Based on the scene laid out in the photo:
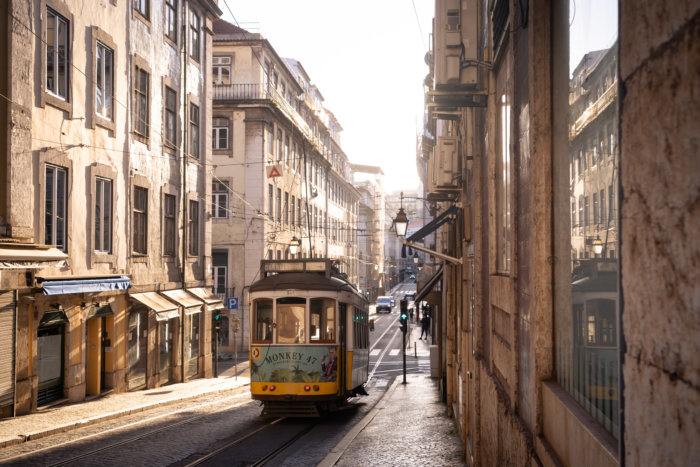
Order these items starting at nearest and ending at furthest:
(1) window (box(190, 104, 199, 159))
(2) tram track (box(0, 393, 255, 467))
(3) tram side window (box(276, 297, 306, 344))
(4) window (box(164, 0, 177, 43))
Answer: (2) tram track (box(0, 393, 255, 467)), (3) tram side window (box(276, 297, 306, 344)), (4) window (box(164, 0, 177, 43)), (1) window (box(190, 104, 199, 159))

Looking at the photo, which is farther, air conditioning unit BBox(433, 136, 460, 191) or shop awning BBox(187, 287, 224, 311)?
shop awning BBox(187, 287, 224, 311)

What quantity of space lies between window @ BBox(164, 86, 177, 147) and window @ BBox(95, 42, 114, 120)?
4.29 meters

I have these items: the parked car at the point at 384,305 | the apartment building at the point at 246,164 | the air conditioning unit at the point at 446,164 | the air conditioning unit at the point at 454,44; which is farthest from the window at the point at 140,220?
the parked car at the point at 384,305

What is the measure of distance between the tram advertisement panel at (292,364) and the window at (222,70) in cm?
2578

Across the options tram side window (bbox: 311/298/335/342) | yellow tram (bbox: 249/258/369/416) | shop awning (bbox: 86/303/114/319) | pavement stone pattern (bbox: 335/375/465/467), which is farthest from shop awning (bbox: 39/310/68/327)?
pavement stone pattern (bbox: 335/375/465/467)

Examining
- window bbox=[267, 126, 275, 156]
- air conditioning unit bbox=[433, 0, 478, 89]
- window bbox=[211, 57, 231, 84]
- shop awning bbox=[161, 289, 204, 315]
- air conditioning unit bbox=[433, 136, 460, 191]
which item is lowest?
shop awning bbox=[161, 289, 204, 315]

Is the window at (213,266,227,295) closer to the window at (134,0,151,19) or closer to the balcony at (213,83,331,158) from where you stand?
the balcony at (213,83,331,158)

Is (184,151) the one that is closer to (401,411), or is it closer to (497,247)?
(401,411)

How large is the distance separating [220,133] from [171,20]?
13.2 m

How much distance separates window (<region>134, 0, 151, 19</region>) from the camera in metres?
21.1

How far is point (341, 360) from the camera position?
50.5ft

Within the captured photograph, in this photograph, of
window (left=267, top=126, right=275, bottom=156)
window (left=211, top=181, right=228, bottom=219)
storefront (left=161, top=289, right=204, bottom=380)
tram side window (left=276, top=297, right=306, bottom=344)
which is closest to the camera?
tram side window (left=276, top=297, right=306, bottom=344)

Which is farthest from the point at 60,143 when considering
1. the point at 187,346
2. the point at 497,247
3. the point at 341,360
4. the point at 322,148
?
the point at 322,148

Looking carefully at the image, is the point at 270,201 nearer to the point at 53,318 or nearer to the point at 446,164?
the point at 53,318
